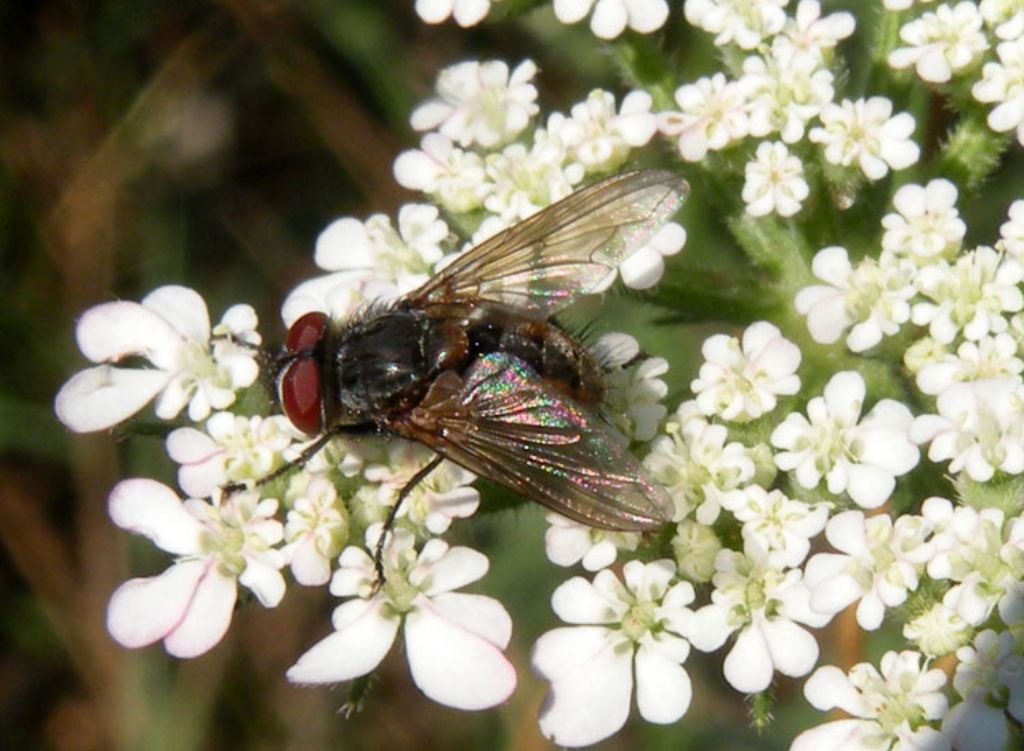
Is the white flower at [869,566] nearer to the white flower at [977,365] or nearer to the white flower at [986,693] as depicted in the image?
the white flower at [986,693]

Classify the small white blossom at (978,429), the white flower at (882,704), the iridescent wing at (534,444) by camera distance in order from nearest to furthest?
the iridescent wing at (534,444)
the white flower at (882,704)
the small white blossom at (978,429)

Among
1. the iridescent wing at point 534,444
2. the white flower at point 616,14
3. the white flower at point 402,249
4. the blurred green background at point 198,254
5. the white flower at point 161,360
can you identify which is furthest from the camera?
the blurred green background at point 198,254

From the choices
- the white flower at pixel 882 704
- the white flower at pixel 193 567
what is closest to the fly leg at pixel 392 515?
the white flower at pixel 193 567

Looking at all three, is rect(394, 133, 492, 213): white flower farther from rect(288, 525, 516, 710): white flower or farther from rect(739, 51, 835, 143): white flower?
rect(288, 525, 516, 710): white flower

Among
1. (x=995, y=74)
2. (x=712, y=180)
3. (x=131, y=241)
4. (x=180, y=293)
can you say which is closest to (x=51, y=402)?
(x=131, y=241)

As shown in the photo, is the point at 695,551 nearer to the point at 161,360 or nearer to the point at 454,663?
the point at 454,663

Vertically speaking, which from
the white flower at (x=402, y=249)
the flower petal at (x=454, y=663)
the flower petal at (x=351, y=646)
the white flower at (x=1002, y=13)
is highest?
the white flower at (x=402, y=249)

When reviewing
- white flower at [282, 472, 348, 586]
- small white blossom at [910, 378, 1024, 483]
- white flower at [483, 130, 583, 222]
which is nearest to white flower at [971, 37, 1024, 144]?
small white blossom at [910, 378, 1024, 483]

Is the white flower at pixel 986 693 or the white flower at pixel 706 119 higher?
the white flower at pixel 706 119
